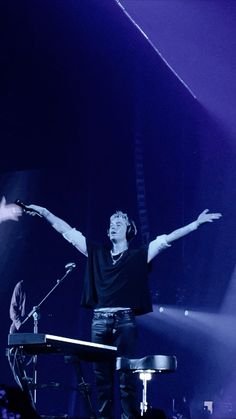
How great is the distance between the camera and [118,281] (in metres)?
4.80

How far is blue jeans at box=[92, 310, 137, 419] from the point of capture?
4.38 m

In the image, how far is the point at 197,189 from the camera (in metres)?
10.8

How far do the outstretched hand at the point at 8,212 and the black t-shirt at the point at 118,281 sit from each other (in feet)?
5.99

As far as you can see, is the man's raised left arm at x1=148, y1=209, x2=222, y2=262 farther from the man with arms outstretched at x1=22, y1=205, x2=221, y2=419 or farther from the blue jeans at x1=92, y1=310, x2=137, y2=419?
the blue jeans at x1=92, y1=310, x2=137, y2=419

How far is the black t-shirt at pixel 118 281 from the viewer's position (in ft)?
15.4

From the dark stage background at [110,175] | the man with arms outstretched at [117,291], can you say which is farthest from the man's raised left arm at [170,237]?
the dark stage background at [110,175]

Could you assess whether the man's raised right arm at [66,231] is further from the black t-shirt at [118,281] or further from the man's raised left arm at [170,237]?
the man's raised left arm at [170,237]

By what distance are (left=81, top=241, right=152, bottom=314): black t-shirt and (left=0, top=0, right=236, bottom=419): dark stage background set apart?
1.33 m

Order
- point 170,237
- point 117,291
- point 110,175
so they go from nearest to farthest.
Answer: point 117,291
point 170,237
point 110,175

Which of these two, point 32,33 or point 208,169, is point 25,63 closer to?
point 32,33

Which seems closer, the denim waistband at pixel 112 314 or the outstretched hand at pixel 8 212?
the denim waistband at pixel 112 314

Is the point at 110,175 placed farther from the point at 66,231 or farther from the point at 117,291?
the point at 117,291

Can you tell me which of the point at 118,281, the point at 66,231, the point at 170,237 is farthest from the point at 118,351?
the point at 66,231

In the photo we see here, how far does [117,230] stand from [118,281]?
18.8 inches
